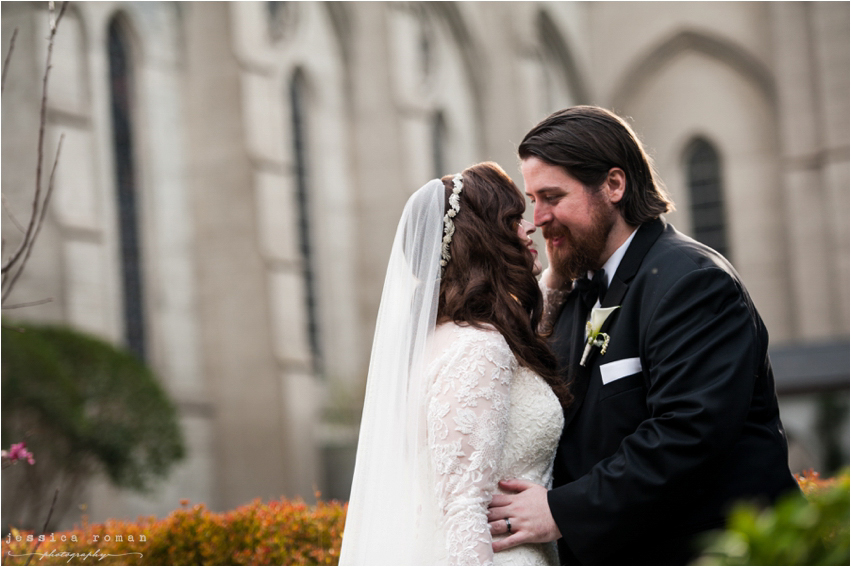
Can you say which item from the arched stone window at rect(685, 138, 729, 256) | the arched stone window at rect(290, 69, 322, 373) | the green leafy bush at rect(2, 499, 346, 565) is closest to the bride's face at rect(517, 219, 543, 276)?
the green leafy bush at rect(2, 499, 346, 565)

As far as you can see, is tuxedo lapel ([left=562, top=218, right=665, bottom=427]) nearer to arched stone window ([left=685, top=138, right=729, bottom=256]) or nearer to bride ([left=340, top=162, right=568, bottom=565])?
bride ([left=340, top=162, right=568, bottom=565])

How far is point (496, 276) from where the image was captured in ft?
11.1

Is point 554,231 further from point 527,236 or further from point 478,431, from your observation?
point 478,431

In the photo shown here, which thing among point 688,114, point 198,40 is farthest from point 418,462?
point 688,114

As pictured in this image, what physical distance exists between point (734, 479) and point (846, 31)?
2232 cm

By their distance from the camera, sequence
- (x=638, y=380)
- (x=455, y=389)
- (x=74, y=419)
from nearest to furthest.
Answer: (x=455, y=389) < (x=638, y=380) < (x=74, y=419)

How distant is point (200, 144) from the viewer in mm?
16422

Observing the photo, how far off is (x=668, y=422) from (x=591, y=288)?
0.80m

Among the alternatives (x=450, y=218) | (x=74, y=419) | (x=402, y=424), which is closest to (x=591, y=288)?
(x=450, y=218)

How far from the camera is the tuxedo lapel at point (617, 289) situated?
3436mm

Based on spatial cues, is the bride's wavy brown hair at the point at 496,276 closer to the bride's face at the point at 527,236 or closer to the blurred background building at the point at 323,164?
the bride's face at the point at 527,236

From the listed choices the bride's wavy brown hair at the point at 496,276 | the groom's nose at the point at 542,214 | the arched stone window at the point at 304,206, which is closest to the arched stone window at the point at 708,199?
the arched stone window at the point at 304,206

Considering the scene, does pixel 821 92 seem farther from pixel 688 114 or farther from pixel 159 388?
pixel 159 388

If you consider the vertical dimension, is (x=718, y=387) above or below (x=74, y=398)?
above
